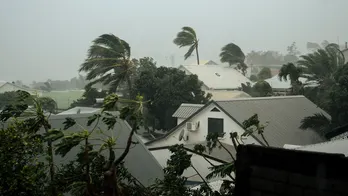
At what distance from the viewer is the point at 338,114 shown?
249 inches

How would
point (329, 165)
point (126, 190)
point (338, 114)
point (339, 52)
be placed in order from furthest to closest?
point (339, 52), point (338, 114), point (126, 190), point (329, 165)

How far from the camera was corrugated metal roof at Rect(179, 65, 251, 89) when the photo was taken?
9.35 metres

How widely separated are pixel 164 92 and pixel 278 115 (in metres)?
2.57

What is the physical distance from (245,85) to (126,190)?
713 cm

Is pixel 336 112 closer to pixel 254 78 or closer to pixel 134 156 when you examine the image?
pixel 134 156

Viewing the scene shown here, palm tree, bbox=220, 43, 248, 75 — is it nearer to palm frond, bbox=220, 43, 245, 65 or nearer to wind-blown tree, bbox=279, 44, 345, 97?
palm frond, bbox=220, 43, 245, 65

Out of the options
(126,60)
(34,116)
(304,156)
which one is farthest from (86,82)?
(304,156)

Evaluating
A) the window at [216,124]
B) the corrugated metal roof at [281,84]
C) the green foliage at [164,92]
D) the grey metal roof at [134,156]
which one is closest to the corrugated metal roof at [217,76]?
the corrugated metal roof at [281,84]

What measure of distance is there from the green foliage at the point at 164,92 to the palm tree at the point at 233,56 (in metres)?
3.12

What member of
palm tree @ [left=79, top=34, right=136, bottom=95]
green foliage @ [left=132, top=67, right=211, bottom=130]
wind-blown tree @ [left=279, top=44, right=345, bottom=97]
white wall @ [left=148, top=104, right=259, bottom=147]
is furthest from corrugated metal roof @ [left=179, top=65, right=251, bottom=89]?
white wall @ [left=148, top=104, right=259, bottom=147]

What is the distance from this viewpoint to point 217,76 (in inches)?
392

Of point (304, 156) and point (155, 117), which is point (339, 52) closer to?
point (155, 117)

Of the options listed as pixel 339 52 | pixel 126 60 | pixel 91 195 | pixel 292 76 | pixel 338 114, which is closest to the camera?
pixel 91 195

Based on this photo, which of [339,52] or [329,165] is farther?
[339,52]
